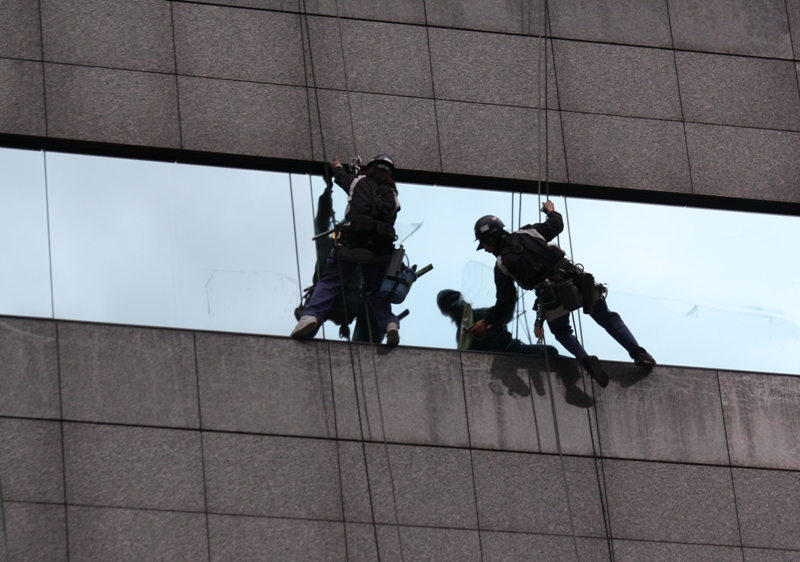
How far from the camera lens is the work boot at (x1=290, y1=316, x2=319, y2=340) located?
44.6 ft

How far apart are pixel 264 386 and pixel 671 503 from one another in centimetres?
358

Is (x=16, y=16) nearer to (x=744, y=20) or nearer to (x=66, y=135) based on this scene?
(x=66, y=135)

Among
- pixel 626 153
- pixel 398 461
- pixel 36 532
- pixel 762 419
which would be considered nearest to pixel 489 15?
pixel 626 153

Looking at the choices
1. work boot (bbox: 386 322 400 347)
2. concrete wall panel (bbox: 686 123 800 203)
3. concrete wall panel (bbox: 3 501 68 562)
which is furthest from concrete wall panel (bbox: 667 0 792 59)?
concrete wall panel (bbox: 3 501 68 562)

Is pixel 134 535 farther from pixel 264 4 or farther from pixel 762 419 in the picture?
pixel 762 419

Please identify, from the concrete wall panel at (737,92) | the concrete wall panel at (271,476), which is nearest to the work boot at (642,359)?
the concrete wall panel at (737,92)

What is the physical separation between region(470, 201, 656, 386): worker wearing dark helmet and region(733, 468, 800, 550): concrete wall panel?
135 centimetres

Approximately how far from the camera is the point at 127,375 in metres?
13.1

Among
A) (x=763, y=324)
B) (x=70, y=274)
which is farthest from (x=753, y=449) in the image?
(x=70, y=274)

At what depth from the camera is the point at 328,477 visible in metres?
13.0

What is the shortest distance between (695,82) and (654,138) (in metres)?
0.84

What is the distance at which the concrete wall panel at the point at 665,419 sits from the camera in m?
13.9

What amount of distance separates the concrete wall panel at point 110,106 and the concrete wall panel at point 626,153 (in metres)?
3.80

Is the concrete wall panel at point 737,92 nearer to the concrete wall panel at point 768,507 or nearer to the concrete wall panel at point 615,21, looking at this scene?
the concrete wall panel at point 615,21
